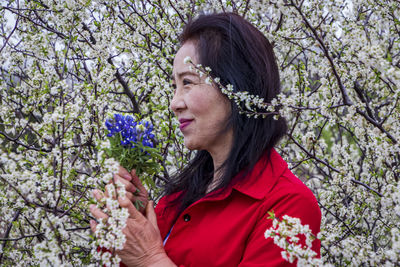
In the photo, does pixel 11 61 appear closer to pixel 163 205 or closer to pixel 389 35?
pixel 163 205

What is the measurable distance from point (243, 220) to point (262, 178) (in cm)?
25

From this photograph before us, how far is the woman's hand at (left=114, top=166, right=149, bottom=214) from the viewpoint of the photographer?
207cm

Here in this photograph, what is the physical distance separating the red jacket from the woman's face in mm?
305

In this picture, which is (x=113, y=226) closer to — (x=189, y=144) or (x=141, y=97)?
(x=189, y=144)

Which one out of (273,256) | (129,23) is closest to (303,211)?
(273,256)

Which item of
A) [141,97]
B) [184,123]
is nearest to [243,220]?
[184,123]

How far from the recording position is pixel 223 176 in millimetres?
2309

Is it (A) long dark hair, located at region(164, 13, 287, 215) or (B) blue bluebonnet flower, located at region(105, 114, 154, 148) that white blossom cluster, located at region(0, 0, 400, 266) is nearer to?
(A) long dark hair, located at region(164, 13, 287, 215)

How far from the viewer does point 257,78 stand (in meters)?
2.34

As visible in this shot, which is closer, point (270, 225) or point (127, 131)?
point (270, 225)

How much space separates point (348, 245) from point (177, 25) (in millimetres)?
2889

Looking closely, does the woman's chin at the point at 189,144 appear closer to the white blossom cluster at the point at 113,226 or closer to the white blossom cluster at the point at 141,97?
the white blossom cluster at the point at 141,97

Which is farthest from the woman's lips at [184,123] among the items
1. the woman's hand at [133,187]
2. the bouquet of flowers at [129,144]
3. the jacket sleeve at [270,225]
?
the jacket sleeve at [270,225]

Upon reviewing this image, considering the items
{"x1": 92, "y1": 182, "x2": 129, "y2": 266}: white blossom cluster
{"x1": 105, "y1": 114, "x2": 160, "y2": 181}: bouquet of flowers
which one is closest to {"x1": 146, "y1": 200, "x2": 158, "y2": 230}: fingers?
{"x1": 105, "y1": 114, "x2": 160, "y2": 181}: bouquet of flowers
